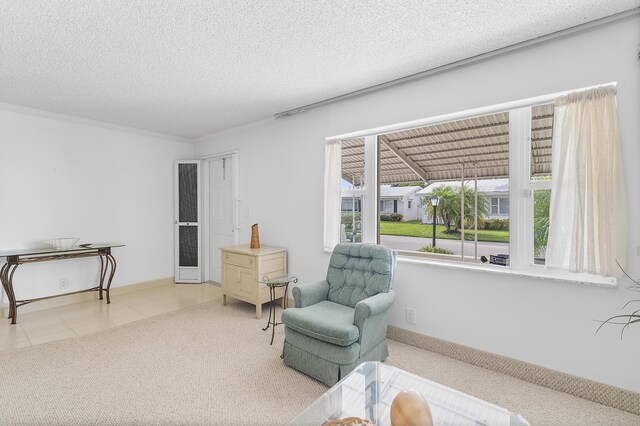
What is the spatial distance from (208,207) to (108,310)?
2.05 meters

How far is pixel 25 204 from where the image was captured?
3.77 meters

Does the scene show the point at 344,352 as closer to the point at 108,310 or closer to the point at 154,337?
the point at 154,337

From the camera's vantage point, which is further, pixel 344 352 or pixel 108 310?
pixel 108 310

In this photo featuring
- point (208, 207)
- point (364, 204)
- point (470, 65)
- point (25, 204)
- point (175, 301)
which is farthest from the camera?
point (208, 207)

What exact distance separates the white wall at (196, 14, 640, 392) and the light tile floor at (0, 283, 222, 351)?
6.34 ft

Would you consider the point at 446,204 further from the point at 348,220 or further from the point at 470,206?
the point at 348,220

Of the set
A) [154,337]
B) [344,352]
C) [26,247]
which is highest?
[26,247]

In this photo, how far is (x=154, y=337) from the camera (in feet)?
10.00

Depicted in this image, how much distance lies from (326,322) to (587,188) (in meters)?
2.00

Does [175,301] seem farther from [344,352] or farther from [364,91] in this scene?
[364,91]

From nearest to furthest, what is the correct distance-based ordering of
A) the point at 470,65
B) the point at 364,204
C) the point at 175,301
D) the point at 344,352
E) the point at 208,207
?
the point at 344,352
the point at 470,65
the point at 364,204
the point at 175,301
the point at 208,207

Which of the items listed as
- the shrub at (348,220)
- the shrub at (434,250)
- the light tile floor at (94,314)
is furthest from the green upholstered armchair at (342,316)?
the light tile floor at (94,314)

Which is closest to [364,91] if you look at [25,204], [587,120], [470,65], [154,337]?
[470,65]

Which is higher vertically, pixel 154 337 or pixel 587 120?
pixel 587 120
